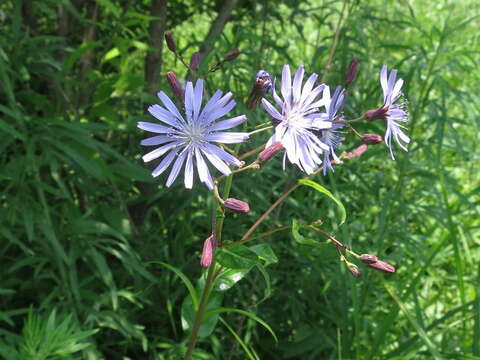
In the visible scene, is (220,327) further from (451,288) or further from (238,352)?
(451,288)

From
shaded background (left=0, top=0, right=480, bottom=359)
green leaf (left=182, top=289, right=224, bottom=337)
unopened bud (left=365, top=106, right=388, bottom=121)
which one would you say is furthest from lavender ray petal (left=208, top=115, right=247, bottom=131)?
shaded background (left=0, top=0, right=480, bottom=359)

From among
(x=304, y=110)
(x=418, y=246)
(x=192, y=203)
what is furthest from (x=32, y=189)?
(x=418, y=246)

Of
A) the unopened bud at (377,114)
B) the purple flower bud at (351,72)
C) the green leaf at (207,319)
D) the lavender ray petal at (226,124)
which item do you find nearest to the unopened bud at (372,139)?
the unopened bud at (377,114)

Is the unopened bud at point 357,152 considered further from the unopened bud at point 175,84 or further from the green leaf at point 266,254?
the unopened bud at point 175,84

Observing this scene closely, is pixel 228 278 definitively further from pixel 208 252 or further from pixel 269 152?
pixel 269 152

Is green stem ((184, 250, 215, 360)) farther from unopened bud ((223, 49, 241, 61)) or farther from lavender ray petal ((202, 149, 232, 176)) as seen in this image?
unopened bud ((223, 49, 241, 61))

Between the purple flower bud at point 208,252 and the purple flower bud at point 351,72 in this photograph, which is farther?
the purple flower bud at point 351,72

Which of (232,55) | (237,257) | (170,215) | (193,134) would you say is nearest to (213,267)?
(237,257)
